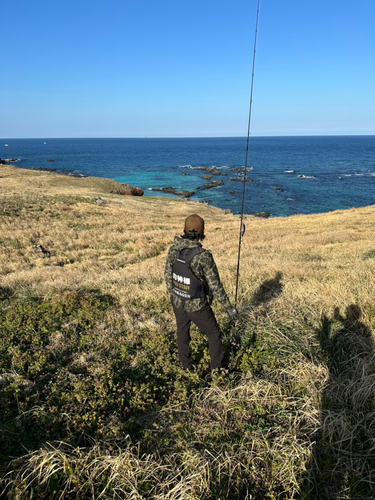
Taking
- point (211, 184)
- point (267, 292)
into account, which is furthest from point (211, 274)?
point (211, 184)

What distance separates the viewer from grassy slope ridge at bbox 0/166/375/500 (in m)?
2.94

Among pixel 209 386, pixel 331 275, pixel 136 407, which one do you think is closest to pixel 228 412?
pixel 209 386

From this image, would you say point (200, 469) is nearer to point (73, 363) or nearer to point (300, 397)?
point (300, 397)

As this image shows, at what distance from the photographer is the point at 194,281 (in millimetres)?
4309

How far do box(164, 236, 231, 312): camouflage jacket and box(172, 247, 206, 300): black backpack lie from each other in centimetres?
5

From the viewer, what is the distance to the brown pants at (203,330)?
14.7ft

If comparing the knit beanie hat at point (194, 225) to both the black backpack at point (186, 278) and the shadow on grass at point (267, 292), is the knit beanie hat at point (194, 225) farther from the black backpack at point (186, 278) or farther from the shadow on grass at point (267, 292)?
the shadow on grass at point (267, 292)

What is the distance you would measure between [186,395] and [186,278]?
169 centimetres

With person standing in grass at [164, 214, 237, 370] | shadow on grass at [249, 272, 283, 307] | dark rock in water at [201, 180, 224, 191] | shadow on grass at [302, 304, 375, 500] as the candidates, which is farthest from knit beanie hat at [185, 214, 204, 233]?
dark rock in water at [201, 180, 224, 191]

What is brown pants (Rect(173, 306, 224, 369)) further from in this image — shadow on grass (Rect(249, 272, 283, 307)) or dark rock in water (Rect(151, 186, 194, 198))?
dark rock in water (Rect(151, 186, 194, 198))

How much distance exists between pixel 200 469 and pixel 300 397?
1745 mm

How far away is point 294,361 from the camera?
4520mm

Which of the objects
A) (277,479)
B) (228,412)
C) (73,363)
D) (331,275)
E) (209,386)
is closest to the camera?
(277,479)

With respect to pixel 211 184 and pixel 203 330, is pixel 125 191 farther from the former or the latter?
pixel 203 330
